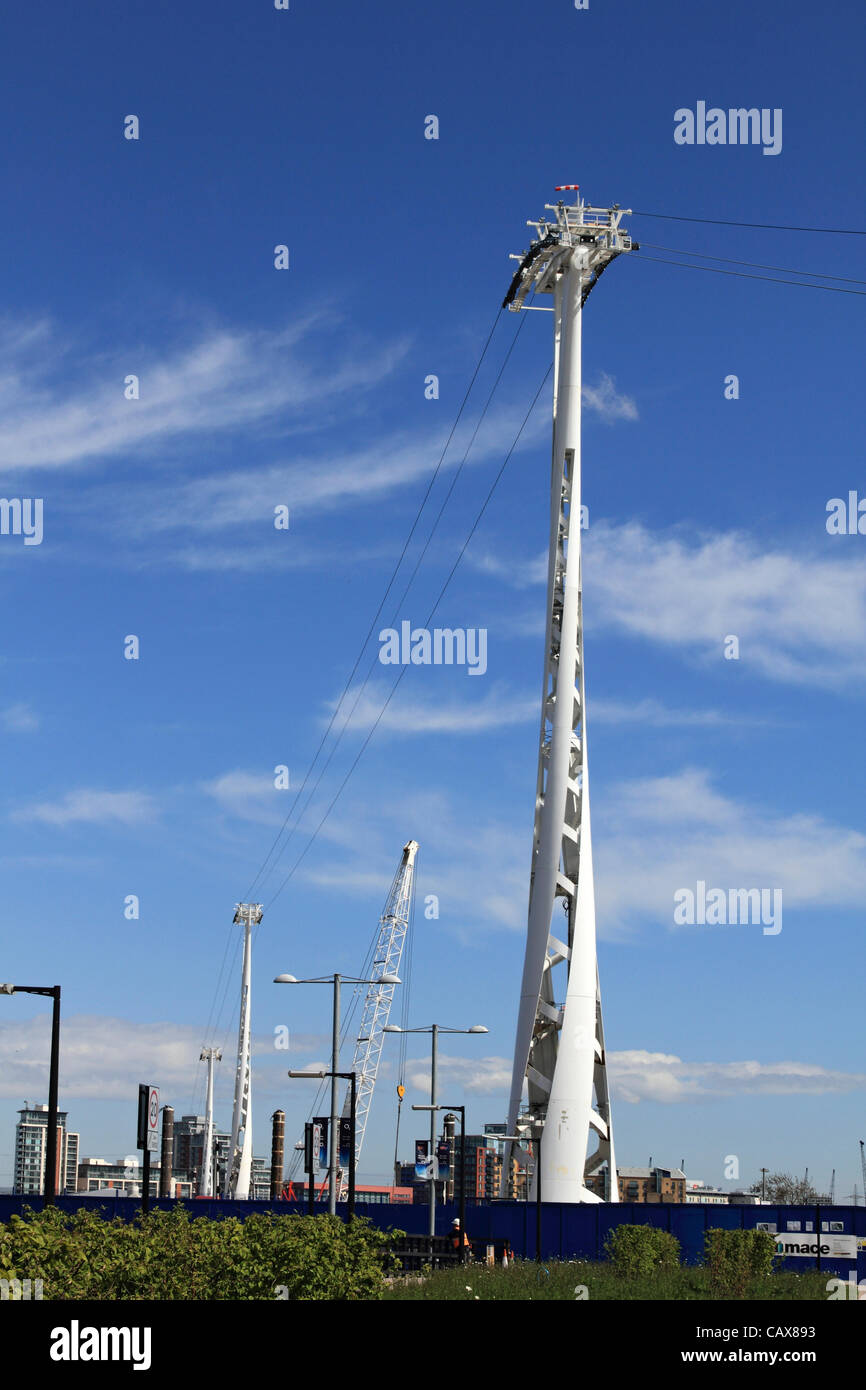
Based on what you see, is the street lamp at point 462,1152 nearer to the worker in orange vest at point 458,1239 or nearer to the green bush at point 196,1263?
the worker in orange vest at point 458,1239

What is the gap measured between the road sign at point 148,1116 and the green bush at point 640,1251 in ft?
45.2

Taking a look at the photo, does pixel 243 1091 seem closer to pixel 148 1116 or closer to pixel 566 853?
pixel 566 853

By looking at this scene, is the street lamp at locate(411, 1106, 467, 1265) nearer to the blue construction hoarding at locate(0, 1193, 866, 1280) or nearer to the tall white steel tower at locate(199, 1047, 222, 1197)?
the blue construction hoarding at locate(0, 1193, 866, 1280)

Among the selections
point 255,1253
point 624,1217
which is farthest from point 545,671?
point 255,1253

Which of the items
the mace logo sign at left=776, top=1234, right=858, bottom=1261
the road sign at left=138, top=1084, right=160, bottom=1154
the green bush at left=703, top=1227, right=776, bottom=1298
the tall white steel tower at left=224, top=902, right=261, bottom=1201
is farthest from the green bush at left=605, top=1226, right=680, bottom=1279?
the tall white steel tower at left=224, top=902, right=261, bottom=1201

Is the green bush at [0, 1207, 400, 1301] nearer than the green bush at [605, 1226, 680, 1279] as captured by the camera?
Yes

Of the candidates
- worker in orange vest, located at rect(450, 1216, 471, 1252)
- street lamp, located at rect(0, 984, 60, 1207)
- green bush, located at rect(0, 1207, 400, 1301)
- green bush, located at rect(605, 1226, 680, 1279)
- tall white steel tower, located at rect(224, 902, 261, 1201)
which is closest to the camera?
green bush, located at rect(0, 1207, 400, 1301)

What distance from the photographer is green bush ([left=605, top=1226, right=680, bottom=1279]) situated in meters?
44.8

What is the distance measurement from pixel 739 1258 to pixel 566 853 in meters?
28.2

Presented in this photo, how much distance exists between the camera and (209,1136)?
534 feet

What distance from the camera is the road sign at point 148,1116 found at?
39.4 meters

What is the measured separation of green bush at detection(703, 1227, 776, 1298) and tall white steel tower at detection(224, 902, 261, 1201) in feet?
281
